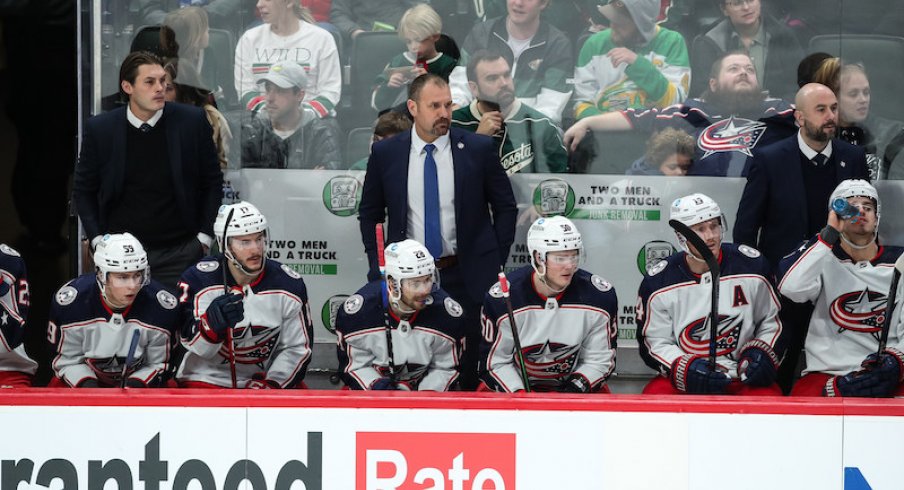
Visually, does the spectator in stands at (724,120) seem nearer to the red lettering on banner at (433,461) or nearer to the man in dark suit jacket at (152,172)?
the man in dark suit jacket at (152,172)

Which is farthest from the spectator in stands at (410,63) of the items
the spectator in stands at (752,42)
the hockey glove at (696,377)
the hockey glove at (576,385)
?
the hockey glove at (696,377)

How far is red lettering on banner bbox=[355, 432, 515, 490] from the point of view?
4.09 meters

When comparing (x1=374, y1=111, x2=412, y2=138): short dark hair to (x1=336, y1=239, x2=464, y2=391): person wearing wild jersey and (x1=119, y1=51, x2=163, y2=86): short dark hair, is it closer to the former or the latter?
(x1=119, y1=51, x2=163, y2=86): short dark hair

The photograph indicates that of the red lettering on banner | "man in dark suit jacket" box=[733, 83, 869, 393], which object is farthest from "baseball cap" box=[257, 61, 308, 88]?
the red lettering on banner

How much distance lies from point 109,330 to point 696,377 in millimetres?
2261

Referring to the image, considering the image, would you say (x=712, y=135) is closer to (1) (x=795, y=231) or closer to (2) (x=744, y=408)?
(1) (x=795, y=231)

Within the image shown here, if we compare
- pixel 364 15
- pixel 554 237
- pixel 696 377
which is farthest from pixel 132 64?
pixel 696 377

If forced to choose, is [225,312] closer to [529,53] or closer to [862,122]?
[529,53]

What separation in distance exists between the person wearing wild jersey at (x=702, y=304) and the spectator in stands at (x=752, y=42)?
120cm

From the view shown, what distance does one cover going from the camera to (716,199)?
6406 mm

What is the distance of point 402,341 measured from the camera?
17.6 feet

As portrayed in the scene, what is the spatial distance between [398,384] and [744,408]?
5.15ft

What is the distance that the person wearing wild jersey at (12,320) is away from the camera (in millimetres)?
5449

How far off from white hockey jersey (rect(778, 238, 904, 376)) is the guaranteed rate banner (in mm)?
1040
